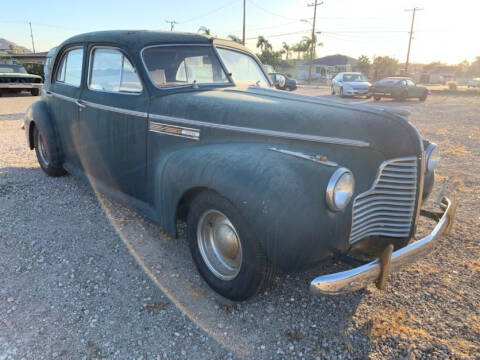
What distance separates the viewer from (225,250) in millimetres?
2588

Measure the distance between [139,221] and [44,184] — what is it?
201cm

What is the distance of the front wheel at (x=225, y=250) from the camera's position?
2.26 meters

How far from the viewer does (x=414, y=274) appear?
2941 millimetres

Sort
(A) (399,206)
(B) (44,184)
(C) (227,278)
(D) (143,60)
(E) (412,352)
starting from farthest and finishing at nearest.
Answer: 1. (B) (44,184)
2. (D) (143,60)
3. (C) (227,278)
4. (A) (399,206)
5. (E) (412,352)

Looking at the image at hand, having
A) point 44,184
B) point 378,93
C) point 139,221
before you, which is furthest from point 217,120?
point 378,93

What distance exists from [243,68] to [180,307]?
273 centimetres

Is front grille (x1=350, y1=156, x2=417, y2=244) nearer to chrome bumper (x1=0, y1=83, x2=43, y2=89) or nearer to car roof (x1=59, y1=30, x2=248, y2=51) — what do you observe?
car roof (x1=59, y1=30, x2=248, y2=51)

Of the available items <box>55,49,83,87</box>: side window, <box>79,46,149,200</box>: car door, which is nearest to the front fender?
<box>79,46,149,200</box>: car door

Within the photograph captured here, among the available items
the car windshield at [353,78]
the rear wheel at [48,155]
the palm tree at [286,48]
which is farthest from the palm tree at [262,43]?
the rear wheel at [48,155]

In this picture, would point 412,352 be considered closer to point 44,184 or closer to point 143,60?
point 143,60

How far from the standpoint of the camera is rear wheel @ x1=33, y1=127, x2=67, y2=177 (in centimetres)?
469

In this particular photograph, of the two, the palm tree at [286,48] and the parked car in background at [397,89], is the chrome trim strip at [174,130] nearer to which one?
the parked car in background at [397,89]

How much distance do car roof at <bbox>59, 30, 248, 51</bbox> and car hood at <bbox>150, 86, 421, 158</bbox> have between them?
62cm

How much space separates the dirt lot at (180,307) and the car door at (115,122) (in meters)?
0.59
